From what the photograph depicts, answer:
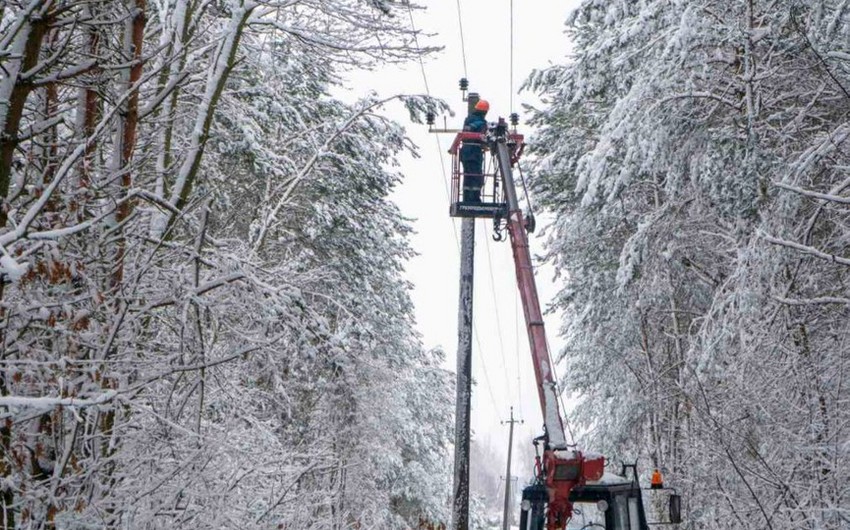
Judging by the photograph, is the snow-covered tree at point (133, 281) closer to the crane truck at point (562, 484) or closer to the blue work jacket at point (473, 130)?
the crane truck at point (562, 484)

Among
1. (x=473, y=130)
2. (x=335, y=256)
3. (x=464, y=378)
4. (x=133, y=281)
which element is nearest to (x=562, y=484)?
(x=464, y=378)

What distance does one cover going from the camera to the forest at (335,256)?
3.81 meters

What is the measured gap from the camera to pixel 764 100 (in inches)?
376

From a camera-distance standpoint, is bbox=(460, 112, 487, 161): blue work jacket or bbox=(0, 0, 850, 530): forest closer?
bbox=(0, 0, 850, 530): forest

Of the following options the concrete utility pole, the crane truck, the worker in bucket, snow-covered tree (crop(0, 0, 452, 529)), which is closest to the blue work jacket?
the worker in bucket

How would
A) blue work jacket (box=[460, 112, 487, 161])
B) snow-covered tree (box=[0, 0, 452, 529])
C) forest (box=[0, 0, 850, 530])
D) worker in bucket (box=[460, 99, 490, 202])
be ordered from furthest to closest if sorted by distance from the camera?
blue work jacket (box=[460, 112, 487, 161]) < worker in bucket (box=[460, 99, 490, 202]) < forest (box=[0, 0, 850, 530]) < snow-covered tree (box=[0, 0, 452, 529])

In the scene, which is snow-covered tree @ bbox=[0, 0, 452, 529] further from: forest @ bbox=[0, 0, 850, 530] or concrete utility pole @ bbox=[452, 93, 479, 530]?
concrete utility pole @ bbox=[452, 93, 479, 530]

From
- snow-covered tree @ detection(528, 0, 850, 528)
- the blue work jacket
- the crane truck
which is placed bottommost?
the crane truck

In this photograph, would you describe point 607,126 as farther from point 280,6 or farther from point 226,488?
point 226,488

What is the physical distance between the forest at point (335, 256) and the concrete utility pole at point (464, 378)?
1.97m

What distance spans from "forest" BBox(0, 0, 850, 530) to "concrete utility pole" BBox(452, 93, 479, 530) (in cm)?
197

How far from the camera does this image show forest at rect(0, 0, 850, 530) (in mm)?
3814

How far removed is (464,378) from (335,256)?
5.49 m

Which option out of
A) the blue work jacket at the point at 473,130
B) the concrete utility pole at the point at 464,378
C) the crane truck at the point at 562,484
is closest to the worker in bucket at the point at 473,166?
the blue work jacket at the point at 473,130
